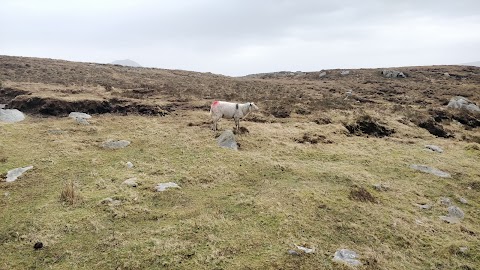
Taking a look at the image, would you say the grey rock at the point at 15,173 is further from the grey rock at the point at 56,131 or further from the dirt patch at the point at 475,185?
the dirt patch at the point at 475,185

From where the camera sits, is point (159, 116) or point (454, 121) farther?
point (454, 121)

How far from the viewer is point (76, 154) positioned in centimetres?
1616

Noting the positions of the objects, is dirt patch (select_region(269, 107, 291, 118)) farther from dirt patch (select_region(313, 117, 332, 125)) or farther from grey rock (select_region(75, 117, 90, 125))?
grey rock (select_region(75, 117, 90, 125))

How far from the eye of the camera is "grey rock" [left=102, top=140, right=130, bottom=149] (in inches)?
690

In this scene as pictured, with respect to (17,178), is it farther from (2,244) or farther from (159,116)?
(159,116)

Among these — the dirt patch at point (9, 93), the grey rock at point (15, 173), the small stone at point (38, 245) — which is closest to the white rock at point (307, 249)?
the small stone at point (38, 245)

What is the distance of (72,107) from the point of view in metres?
24.2

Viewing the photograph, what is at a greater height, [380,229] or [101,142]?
[101,142]

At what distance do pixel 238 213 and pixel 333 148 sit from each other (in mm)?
9321

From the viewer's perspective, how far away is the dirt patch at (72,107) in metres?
23.7

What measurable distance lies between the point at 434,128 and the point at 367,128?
513cm

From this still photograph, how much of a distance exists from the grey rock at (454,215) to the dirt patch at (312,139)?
324 inches

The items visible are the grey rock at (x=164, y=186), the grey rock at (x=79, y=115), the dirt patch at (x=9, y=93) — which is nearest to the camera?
the grey rock at (x=164, y=186)

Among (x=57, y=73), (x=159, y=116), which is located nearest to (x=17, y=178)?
(x=159, y=116)
